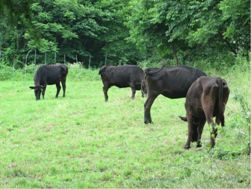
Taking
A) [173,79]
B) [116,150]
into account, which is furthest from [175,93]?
[116,150]

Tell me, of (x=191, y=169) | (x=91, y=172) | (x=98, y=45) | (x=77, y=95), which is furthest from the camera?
(x=98, y=45)

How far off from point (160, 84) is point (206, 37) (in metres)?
12.2

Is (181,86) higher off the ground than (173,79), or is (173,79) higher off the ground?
(173,79)

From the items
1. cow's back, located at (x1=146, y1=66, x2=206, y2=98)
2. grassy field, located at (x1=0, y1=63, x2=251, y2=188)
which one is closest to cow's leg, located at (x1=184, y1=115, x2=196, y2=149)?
grassy field, located at (x1=0, y1=63, x2=251, y2=188)

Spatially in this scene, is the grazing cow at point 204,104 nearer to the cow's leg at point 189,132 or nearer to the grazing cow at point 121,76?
the cow's leg at point 189,132

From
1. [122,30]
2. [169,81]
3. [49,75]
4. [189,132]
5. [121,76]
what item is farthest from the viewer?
[122,30]

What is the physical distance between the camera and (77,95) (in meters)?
22.2

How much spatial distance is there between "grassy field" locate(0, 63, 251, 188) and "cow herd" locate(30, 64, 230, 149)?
449 mm

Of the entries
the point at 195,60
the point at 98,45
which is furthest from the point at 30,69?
the point at 98,45

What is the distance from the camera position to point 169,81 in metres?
12.8

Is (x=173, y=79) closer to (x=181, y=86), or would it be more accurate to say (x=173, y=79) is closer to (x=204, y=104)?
(x=181, y=86)

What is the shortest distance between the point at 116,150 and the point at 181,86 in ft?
12.5

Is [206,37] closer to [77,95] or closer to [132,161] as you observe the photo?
[77,95]

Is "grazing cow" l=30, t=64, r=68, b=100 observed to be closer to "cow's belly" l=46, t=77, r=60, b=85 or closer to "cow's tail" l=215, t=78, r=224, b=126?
"cow's belly" l=46, t=77, r=60, b=85
